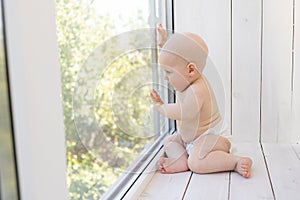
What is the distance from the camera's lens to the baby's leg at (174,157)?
1167 mm

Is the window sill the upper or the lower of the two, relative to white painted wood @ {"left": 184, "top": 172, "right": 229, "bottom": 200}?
upper

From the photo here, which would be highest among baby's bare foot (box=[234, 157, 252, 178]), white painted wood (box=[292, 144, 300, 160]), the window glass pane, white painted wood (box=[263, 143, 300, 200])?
the window glass pane

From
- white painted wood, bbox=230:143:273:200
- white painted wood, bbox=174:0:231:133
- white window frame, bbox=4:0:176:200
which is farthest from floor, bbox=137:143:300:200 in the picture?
white window frame, bbox=4:0:176:200

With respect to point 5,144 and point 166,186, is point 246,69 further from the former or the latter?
point 5,144

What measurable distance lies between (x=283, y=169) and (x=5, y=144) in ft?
3.13

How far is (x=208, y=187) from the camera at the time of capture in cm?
103

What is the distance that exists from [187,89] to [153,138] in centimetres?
27

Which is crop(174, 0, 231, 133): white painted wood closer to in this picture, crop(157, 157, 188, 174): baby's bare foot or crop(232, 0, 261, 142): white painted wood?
crop(232, 0, 261, 142): white painted wood

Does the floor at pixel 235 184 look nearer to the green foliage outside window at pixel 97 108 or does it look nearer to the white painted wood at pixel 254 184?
the white painted wood at pixel 254 184

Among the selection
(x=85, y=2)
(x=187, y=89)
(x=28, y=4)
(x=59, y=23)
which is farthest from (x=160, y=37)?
(x=28, y=4)

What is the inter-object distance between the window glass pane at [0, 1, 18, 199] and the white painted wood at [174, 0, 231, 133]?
1.12 meters

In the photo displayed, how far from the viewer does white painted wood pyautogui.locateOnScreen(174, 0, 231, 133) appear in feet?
4.92

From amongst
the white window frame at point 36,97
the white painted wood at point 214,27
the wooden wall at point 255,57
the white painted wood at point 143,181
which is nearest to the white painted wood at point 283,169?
the wooden wall at point 255,57

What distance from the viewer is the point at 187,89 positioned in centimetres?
114
